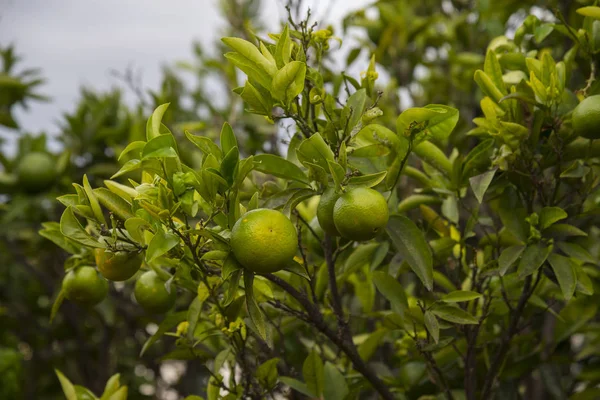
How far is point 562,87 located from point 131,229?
769 mm

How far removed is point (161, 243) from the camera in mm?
815

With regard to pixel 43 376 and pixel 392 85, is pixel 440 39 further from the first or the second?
pixel 43 376

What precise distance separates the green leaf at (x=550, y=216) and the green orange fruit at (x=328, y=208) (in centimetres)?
40

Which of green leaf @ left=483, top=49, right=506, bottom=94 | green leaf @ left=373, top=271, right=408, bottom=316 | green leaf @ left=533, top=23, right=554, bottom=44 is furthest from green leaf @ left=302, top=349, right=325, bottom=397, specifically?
green leaf @ left=533, top=23, right=554, bottom=44

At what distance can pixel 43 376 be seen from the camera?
9.12ft

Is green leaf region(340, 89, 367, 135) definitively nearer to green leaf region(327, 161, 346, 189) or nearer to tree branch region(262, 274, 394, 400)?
green leaf region(327, 161, 346, 189)

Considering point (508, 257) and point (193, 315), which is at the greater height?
point (508, 257)

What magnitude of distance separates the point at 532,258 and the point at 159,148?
2.10 feet

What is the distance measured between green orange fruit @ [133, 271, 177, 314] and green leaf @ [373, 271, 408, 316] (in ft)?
1.21

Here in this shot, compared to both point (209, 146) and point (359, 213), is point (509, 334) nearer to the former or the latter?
point (359, 213)

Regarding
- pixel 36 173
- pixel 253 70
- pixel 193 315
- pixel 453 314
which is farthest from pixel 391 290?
pixel 36 173

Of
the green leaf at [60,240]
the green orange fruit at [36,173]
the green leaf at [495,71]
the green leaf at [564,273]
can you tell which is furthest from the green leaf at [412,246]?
the green orange fruit at [36,173]

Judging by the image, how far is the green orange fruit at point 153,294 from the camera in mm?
1092

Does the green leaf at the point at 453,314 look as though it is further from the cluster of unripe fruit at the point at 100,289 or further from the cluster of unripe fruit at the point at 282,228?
the cluster of unripe fruit at the point at 100,289
